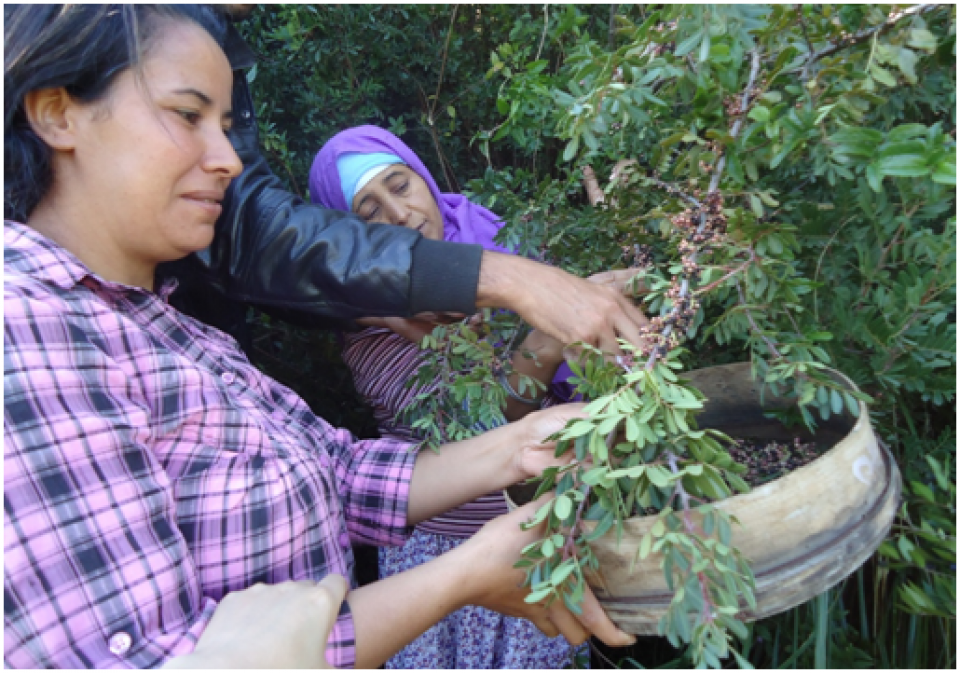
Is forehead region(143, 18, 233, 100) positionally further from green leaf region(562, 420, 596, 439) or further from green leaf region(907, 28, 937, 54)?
green leaf region(907, 28, 937, 54)

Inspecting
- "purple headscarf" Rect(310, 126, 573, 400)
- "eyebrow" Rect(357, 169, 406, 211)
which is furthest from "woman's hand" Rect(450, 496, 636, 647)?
"eyebrow" Rect(357, 169, 406, 211)

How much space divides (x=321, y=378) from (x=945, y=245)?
225 centimetres

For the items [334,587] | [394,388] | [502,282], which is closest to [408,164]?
[394,388]

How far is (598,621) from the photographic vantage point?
3.46ft

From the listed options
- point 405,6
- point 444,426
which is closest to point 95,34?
point 444,426

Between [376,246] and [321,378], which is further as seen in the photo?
[321,378]

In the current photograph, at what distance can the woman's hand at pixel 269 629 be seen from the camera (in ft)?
3.06

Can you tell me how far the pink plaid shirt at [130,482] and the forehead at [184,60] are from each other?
1.10 ft

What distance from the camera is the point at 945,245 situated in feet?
3.32

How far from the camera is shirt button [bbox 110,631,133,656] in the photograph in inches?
35.8

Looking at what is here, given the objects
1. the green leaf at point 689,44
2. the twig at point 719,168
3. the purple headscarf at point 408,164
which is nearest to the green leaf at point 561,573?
the twig at point 719,168

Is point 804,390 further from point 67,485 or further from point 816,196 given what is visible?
point 67,485

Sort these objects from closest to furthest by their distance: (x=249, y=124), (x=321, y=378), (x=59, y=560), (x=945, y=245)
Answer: (x=59, y=560)
(x=945, y=245)
(x=249, y=124)
(x=321, y=378)

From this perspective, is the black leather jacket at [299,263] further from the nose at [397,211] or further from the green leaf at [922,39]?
the green leaf at [922,39]
